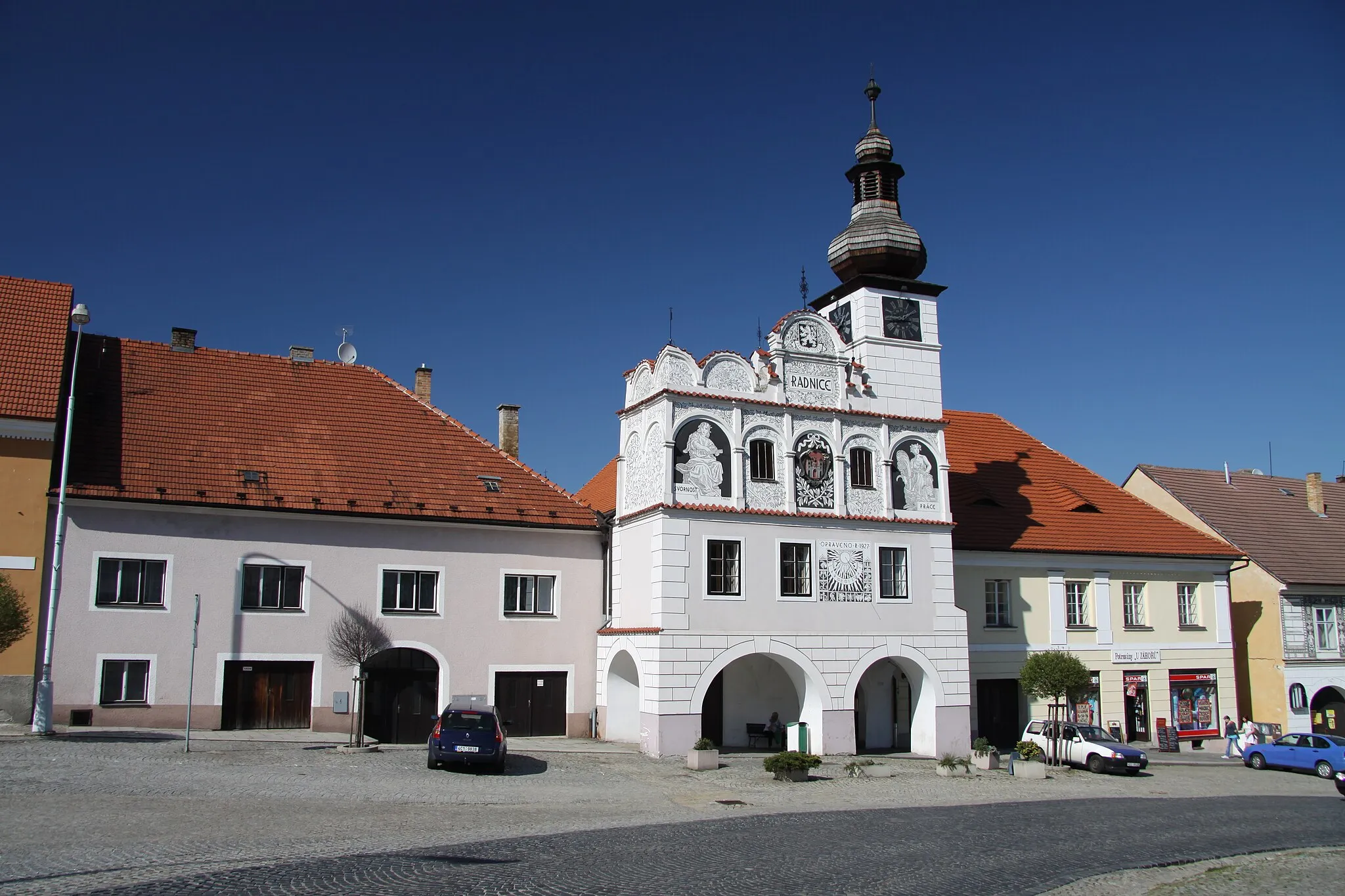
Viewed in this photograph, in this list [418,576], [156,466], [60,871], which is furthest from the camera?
[418,576]

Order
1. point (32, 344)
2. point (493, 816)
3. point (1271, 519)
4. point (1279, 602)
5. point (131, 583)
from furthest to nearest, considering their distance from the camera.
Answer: point (1271, 519)
point (1279, 602)
point (32, 344)
point (131, 583)
point (493, 816)

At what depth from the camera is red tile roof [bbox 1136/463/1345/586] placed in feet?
134

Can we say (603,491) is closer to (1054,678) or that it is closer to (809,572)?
(809,572)

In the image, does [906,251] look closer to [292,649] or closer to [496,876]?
[292,649]

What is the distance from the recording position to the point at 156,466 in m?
28.7

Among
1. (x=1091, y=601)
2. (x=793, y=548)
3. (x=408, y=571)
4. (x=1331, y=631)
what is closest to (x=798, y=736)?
(x=793, y=548)

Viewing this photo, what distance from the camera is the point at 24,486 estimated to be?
88.2 feet

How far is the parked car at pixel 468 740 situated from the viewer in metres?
23.2

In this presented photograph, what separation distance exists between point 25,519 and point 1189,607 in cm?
3575

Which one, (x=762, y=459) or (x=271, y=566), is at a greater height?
(x=762, y=459)

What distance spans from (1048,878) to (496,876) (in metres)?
7.27

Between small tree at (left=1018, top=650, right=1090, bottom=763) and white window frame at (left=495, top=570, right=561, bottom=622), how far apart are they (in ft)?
43.9

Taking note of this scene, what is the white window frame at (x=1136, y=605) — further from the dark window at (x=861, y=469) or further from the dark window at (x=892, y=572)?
the dark window at (x=861, y=469)

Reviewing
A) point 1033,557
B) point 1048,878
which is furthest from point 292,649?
point 1033,557
